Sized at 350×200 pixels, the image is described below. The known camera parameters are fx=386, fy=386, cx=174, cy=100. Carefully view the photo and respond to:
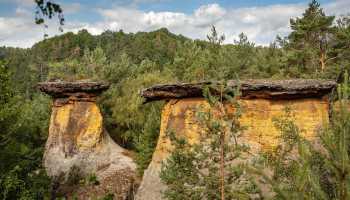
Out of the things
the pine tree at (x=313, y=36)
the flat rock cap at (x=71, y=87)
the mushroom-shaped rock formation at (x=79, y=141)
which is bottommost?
the mushroom-shaped rock formation at (x=79, y=141)

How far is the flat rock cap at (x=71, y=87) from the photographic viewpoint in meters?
22.5

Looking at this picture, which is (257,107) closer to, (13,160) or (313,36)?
(13,160)

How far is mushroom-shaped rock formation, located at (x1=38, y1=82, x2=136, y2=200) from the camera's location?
22328mm

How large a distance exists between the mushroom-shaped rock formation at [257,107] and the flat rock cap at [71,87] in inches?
318

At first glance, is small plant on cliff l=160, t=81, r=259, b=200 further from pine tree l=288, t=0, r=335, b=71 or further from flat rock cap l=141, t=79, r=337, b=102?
pine tree l=288, t=0, r=335, b=71

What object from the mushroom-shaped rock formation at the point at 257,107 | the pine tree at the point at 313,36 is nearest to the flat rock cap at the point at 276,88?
the mushroom-shaped rock formation at the point at 257,107

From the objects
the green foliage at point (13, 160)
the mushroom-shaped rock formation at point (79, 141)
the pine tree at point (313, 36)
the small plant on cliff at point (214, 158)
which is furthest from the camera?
the pine tree at point (313, 36)

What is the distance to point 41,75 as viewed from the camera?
86188mm

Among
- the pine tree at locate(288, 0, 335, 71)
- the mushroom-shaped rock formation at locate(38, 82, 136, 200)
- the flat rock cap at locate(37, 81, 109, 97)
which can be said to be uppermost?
the pine tree at locate(288, 0, 335, 71)

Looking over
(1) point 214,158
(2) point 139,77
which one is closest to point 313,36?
(2) point 139,77

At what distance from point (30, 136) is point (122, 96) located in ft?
42.4

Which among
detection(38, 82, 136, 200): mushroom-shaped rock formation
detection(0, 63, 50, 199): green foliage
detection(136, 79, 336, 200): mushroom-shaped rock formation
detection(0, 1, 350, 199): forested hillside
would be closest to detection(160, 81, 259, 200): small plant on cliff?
detection(0, 1, 350, 199): forested hillside

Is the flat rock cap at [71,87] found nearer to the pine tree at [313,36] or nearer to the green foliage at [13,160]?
the green foliage at [13,160]

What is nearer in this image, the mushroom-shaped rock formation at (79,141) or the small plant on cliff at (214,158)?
the small plant on cliff at (214,158)
